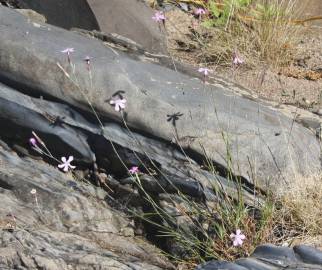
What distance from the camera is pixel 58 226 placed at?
3506 millimetres

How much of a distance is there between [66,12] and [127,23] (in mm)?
478

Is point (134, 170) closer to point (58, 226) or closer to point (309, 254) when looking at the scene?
point (58, 226)

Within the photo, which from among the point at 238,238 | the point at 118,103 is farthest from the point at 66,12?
the point at 238,238

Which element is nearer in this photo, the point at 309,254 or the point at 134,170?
the point at 309,254

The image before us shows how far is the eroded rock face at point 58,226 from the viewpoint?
314 centimetres

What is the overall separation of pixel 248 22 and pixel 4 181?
3395 mm

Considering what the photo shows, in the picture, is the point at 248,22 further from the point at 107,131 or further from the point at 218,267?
the point at 218,267

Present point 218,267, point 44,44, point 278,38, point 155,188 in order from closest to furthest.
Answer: point 218,267
point 155,188
point 44,44
point 278,38

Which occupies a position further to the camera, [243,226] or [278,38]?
[278,38]

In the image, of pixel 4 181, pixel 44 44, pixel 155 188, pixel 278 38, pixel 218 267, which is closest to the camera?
pixel 218 267

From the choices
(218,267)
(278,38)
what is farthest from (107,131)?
(278,38)

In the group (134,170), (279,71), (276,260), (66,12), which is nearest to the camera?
(276,260)

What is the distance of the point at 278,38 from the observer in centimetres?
618

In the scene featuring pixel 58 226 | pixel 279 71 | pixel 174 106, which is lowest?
pixel 279 71
